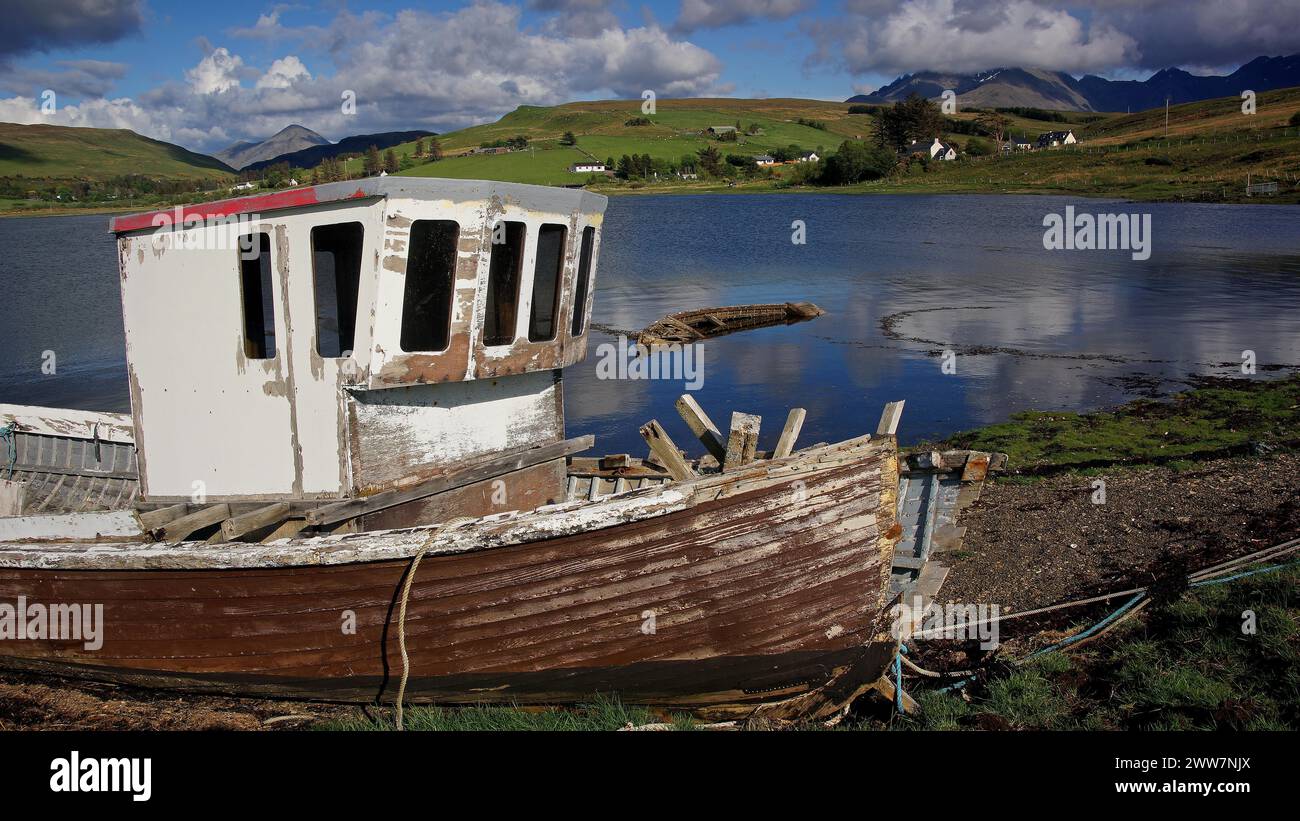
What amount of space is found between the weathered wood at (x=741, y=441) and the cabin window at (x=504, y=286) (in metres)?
2.33

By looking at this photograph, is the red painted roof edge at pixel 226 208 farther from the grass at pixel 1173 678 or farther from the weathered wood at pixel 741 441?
the grass at pixel 1173 678

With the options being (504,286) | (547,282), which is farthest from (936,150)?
(504,286)

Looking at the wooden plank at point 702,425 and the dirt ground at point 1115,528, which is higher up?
the wooden plank at point 702,425

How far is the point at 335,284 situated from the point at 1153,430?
14689 millimetres

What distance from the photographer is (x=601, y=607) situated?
655 centimetres

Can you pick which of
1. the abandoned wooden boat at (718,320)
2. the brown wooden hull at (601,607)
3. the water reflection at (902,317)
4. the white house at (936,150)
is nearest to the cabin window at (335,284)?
the brown wooden hull at (601,607)

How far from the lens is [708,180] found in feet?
465

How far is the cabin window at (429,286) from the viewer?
706 centimetres

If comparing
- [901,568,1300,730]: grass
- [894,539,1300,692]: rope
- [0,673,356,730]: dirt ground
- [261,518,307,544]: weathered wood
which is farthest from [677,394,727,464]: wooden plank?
[0,673,356,730]: dirt ground
